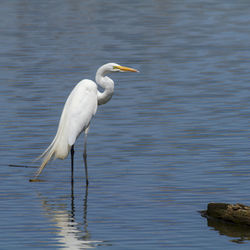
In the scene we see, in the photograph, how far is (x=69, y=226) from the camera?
36.8ft

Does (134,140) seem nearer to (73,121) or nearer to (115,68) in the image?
(115,68)

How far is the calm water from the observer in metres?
11.0

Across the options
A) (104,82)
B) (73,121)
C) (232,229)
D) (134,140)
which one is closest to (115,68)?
(104,82)

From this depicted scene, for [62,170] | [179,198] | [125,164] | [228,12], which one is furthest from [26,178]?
[228,12]

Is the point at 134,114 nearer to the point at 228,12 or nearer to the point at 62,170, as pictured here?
the point at 62,170

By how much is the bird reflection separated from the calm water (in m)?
→ 0.01

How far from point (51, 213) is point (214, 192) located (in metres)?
2.41

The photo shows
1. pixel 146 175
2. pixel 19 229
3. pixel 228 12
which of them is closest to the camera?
pixel 19 229

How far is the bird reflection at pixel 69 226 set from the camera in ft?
34.3

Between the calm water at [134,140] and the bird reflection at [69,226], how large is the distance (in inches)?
0.5

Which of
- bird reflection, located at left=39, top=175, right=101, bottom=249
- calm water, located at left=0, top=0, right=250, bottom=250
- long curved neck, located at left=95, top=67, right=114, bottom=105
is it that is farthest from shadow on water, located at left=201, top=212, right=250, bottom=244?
long curved neck, located at left=95, top=67, right=114, bottom=105

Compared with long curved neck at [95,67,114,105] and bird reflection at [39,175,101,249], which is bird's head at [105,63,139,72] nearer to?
long curved neck at [95,67,114,105]

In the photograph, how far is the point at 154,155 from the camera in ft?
49.5

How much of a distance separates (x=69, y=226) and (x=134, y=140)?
17.0ft
